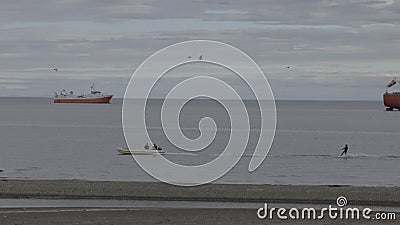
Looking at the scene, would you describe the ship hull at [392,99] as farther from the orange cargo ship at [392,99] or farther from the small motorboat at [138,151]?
the small motorboat at [138,151]

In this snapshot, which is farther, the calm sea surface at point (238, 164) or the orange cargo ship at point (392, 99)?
the orange cargo ship at point (392, 99)

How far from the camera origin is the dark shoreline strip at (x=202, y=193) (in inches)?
1152

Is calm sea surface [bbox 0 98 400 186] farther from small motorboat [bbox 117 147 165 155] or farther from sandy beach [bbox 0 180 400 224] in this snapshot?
sandy beach [bbox 0 180 400 224]

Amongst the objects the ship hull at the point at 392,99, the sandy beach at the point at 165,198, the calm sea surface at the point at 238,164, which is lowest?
the sandy beach at the point at 165,198

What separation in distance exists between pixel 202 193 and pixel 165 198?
169 centimetres

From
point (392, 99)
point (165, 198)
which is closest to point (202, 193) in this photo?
point (165, 198)

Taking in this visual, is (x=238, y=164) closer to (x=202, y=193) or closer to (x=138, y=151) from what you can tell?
(x=138, y=151)

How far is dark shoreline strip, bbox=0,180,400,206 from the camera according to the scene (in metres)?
29.3

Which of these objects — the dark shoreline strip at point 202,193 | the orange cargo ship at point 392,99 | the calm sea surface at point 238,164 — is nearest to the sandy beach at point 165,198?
the dark shoreline strip at point 202,193

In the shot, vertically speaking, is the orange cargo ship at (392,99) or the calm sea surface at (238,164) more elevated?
the orange cargo ship at (392,99)

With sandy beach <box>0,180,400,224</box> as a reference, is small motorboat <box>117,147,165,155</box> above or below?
above

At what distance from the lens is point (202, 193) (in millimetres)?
30500

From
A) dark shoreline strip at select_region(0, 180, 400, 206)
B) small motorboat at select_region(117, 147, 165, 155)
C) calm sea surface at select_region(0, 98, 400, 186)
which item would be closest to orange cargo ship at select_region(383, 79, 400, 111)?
calm sea surface at select_region(0, 98, 400, 186)

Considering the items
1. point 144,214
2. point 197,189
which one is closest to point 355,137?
point 197,189
